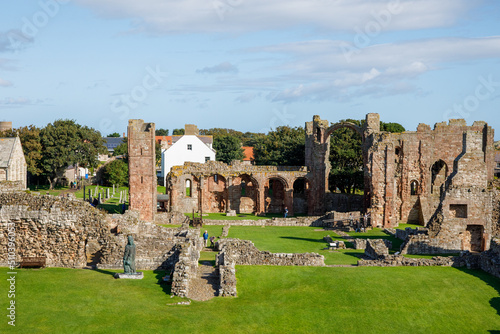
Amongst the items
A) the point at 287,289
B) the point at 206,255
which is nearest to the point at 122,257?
the point at 206,255

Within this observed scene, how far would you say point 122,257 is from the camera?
24125mm

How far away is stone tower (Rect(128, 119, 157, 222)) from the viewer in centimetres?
4122

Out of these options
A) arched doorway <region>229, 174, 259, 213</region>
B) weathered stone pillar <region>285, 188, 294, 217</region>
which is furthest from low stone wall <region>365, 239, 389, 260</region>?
arched doorway <region>229, 174, 259, 213</region>

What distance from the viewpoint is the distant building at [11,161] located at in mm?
50463

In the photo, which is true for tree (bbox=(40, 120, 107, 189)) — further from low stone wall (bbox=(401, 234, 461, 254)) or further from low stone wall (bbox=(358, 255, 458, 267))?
low stone wall (bbox=(358, 255, 458, 267))

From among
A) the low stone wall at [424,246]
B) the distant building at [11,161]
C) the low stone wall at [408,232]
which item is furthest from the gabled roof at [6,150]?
the low stone wall at [424,246]

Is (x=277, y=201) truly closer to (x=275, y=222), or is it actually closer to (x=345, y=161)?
(x=345, y=161)

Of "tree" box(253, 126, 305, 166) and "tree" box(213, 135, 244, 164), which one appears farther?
"tree" box(213, 135, 244, 164)

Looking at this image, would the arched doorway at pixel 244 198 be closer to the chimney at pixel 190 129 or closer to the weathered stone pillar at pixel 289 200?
the weathered stone pillar at pixel 289 200

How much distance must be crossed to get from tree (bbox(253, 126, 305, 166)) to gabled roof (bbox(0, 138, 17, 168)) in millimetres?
30578

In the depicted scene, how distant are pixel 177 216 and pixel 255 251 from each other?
17.9 m

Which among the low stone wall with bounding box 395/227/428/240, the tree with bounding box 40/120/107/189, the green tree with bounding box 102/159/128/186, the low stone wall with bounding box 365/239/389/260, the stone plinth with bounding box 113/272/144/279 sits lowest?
the stone plinth with bounding box 113/272/144/279

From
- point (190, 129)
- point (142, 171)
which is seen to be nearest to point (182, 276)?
point (142, 171)

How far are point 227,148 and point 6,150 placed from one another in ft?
137
